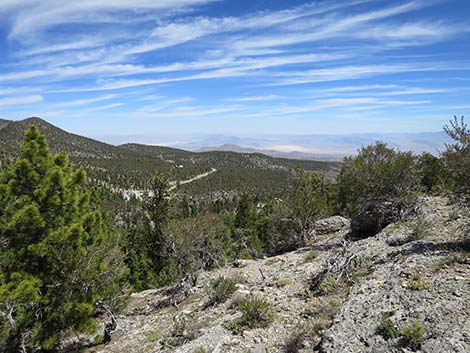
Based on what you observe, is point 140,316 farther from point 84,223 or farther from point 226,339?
point 226,339

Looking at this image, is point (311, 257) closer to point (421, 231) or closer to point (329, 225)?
point (421, 231)

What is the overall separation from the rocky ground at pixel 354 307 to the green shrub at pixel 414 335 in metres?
0.02

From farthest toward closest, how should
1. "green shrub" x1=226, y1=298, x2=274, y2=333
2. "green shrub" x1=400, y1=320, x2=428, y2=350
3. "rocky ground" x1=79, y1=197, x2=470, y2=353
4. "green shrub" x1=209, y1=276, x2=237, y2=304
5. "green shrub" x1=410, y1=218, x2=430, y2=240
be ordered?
"green shrub" x1=410, y1=218, x2=430, y2=240 → "green shrub" x1=209, y1=276, x2=237, y2=304 → "green shrub" x1=226, y1=298, x2=274, y2=333 → "rocky ground" x1=79, y1=197, x2=470, y2=353 → "green shrub" x1=400, y1=320, x2=428, y2=350

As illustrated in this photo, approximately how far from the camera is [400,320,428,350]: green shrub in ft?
21.8

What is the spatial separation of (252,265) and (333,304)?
1076 cm

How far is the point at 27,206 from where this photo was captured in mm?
11250

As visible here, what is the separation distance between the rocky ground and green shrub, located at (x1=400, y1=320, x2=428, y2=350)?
2cm

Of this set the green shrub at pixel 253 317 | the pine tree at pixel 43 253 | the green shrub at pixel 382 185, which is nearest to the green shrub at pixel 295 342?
the green shrub at pixel 253 317

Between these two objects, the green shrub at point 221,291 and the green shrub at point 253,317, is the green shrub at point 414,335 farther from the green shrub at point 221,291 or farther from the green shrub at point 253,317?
the green shrub at point 221,291

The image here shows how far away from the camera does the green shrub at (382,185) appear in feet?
59.7

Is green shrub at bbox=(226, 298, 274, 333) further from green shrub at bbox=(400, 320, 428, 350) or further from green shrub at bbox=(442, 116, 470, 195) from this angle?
green shrub at bbox=(442, 116, 470, 195)

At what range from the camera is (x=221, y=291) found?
1271cm

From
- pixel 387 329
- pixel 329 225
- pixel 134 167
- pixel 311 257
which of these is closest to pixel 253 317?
pixel 387 329

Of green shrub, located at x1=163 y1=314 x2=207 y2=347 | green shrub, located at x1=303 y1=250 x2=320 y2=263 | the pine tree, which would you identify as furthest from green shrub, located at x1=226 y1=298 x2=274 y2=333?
green shrub, located at x1=303 y1=250 x2=320 y2=263
